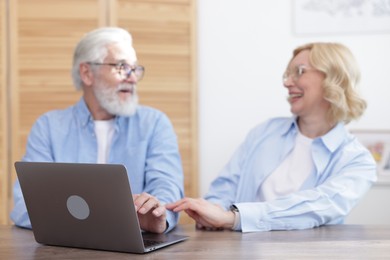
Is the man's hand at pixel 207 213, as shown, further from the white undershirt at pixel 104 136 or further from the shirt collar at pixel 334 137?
the white undershirt at pixel 104 136

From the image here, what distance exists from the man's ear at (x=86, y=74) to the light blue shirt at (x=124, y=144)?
0.13 m

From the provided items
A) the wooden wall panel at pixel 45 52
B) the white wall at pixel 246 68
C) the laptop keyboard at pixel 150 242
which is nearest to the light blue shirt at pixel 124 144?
the laptop keyboard at pixel 150 242

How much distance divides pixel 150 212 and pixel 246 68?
6.78 feet

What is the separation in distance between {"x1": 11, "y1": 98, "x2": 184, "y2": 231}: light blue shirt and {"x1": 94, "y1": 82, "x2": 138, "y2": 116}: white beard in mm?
49

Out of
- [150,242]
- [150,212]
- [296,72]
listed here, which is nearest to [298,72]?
[296,72]

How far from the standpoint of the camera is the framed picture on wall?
11.6 feet

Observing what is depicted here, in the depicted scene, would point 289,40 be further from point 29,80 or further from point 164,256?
point 164,256

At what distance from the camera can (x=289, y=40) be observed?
3.63 meters

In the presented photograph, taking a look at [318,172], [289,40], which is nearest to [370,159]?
[318,172]

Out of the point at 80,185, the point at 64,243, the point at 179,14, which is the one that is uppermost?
the point at 179,14

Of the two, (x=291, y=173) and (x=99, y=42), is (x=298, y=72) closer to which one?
(x=291, y=173)

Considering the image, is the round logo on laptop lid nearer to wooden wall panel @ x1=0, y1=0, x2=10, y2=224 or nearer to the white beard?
the white beard

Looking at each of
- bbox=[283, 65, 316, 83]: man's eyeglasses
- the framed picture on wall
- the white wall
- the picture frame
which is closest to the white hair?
bbox=[283, 65, 316, 83]: man's eyeglasses

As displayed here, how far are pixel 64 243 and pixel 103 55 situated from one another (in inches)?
44.7
